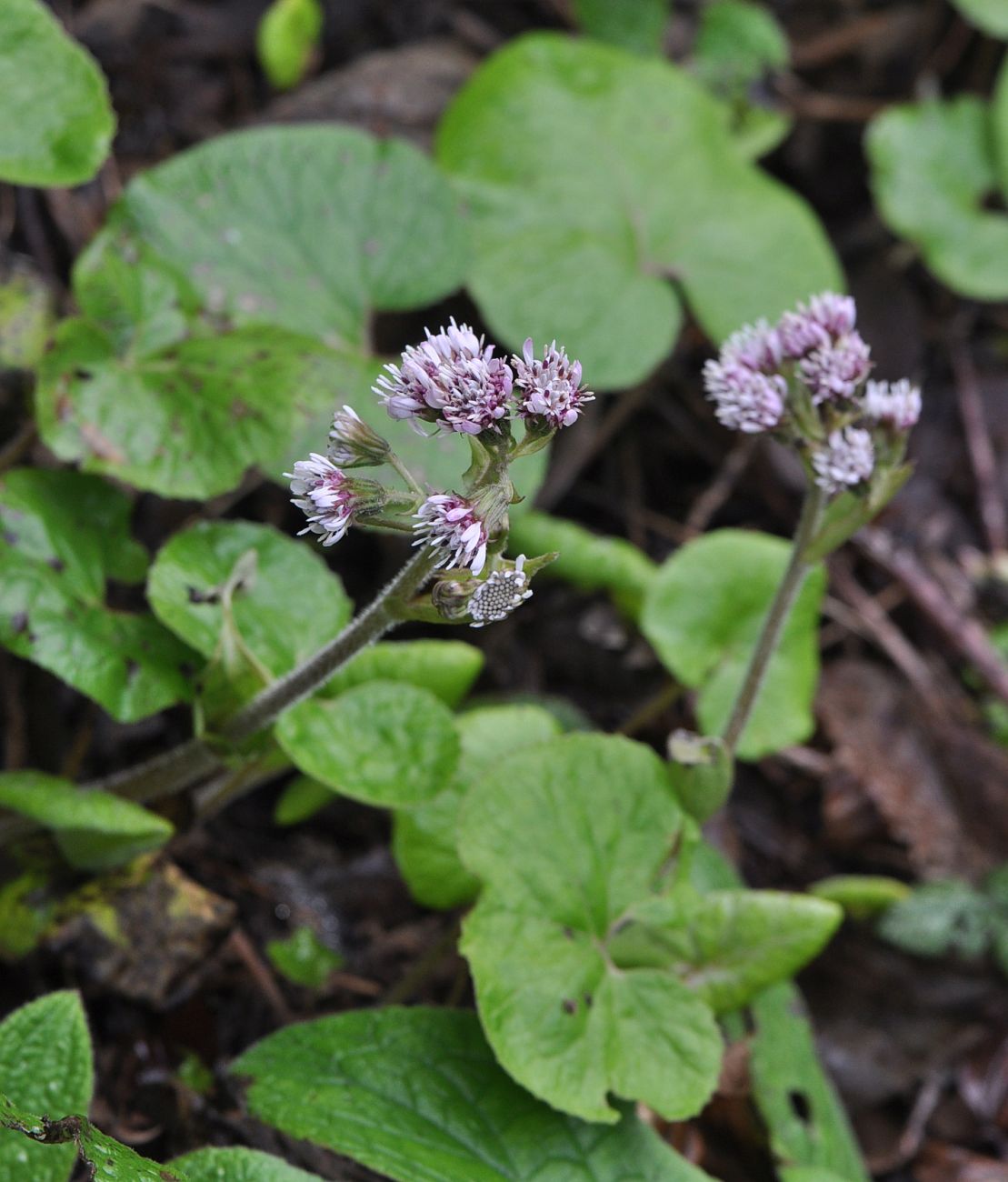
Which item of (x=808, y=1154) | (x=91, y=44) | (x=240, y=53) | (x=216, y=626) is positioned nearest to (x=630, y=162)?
(x=240, y=53)

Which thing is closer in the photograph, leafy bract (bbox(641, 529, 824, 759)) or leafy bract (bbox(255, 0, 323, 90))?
leafy bract (bbox(641, 529, 824, 759))

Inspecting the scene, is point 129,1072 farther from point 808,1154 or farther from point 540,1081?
point 808,1154

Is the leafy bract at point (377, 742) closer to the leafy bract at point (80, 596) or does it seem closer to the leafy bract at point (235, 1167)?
the leafy bract at point (80, 596)

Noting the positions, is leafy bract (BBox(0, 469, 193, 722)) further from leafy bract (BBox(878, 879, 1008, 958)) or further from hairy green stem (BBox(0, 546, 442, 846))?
leafy bract (BBox(878, 879, 1008, 958))

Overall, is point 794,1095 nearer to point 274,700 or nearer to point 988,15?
point 274,700

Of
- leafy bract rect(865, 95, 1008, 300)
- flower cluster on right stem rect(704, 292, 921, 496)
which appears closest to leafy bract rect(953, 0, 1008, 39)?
leafy bract rect(865, 95, 1008, 300)

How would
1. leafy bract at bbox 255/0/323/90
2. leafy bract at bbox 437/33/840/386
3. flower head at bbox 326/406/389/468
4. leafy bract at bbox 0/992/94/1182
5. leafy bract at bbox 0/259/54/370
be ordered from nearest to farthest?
flower head at bbox 326/406/389/468, leafy bract at bbox 0/992/94/1182, leafy bract at bbox 0/259/54/370, leafy bract at bbox 437/33/840/386, leafy bract at bbox 255/0/323/90

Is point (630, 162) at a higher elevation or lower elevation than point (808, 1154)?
higher
